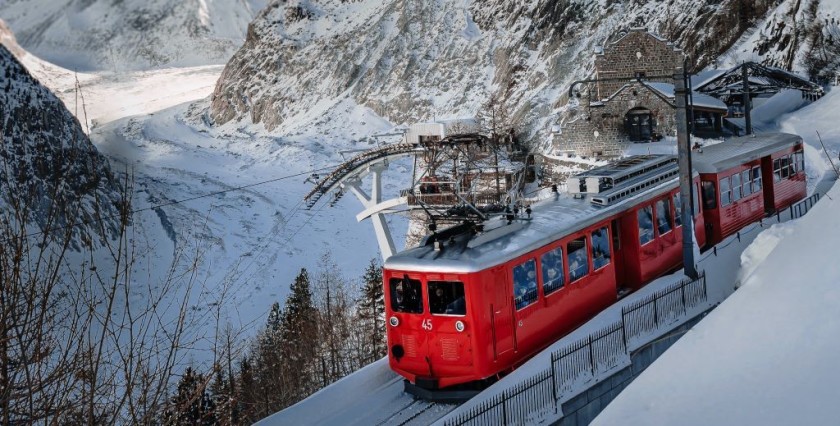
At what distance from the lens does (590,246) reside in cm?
1416

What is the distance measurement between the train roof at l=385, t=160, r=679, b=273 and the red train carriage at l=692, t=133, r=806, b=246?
4.88 meters

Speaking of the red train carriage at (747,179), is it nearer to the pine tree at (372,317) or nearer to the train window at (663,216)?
the train window at (663,216)

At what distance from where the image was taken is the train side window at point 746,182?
2036 centimetres

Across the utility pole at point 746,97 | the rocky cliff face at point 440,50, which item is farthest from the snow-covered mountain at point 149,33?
the utility pole at point 746,97

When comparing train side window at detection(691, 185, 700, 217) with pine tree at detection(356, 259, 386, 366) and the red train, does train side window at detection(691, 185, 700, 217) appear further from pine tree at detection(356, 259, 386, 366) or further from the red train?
pine tree at detection(356, 259, 386, 366)

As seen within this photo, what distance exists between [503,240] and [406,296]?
1877mm

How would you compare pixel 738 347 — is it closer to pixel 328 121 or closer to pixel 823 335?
pixel 823 335

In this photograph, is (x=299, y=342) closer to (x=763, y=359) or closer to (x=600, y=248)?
(x=600, y=248)

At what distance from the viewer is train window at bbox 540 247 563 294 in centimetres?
1291

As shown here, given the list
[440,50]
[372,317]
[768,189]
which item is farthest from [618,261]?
[440,50]

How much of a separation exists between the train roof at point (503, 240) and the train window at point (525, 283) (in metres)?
0.27

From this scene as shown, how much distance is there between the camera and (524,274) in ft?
40.8

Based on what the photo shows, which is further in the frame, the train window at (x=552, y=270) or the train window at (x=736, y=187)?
the train window at (x=736, y=187)

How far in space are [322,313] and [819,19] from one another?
125 feet
